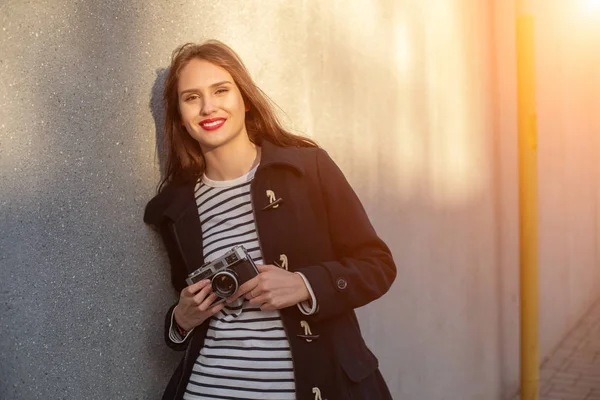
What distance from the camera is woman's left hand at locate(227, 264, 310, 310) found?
103 inches

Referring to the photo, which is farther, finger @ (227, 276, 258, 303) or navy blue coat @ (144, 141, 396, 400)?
navy blue coat @ (144, 141, 396, 400)

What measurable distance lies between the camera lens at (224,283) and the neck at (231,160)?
415mm

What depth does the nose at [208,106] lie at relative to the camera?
2.79 meters

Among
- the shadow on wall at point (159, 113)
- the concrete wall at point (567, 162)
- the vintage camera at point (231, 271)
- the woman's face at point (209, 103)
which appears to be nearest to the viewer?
the vintage camera at point (231, 271)

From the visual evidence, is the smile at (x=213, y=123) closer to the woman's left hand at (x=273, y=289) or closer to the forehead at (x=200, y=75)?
the forehead at (x=200, y=75)

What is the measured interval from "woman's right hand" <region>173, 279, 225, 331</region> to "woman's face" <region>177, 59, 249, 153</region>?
45cm

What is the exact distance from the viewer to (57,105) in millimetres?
2697

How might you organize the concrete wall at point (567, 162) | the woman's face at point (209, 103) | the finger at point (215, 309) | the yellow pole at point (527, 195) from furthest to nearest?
the concrete wall at point (567, 162) < the yellow pole at point (527, 195) < the woman's face at point (209, 103) < the finger at point (215, 309)

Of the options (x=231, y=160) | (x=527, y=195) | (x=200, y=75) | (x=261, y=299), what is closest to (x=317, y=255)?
(x=261, y=299)

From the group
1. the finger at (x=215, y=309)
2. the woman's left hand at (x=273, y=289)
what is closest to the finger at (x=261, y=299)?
the woman's left hand at (x=273, y=289)

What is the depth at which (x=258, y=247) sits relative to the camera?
9.15ft

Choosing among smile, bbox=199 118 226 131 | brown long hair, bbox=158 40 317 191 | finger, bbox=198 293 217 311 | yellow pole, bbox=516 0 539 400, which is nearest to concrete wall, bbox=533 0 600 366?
yellow pole, bbox=516 0 539 400

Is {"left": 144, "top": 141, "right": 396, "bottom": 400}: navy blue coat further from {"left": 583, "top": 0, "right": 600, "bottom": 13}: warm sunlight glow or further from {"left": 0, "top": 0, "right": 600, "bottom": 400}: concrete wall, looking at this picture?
{"left": 583, "top": 0, "right": 600, "bottom": 13}: warm sunlight glow

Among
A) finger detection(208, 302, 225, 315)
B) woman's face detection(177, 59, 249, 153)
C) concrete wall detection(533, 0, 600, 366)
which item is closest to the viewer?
finger detection(208, 302, 225, 315)
